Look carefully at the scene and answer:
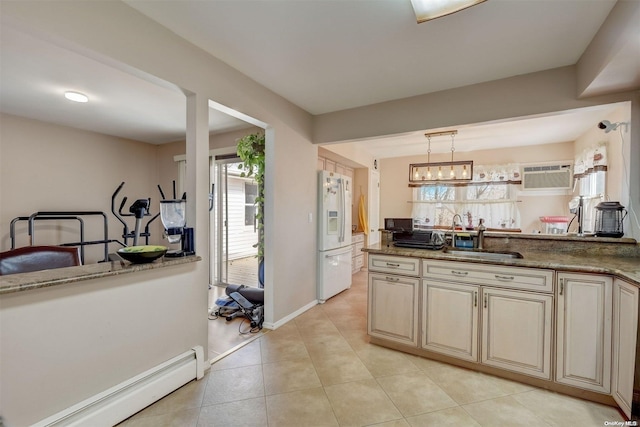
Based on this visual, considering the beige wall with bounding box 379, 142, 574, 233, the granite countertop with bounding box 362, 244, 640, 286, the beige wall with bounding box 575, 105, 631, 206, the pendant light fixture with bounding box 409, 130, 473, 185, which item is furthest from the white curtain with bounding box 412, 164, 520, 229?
the granite countertop with bounding box 362, 244, 640, 286

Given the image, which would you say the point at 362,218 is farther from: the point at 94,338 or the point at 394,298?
the point at 94,338

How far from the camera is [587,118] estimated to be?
3.62 meters

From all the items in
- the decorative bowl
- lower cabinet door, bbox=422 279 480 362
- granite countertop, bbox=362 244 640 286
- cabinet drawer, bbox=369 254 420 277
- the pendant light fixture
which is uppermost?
the pendant light fixture

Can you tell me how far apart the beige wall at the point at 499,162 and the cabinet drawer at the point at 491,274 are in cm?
396

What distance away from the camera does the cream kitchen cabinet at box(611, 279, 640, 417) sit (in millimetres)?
1557

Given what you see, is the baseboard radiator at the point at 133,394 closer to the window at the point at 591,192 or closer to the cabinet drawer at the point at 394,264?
the cabinet drawer at the point at 394,264

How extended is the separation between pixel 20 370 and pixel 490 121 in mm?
3846

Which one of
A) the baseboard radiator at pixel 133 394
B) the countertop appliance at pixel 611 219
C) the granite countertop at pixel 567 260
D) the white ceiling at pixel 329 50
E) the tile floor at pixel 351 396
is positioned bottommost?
the tile floor at pixel 351 396

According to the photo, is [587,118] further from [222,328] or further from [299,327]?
[222,328]

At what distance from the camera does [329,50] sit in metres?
2.18

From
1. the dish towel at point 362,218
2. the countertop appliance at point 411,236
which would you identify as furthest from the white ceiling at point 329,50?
the dish towel at point 362,218

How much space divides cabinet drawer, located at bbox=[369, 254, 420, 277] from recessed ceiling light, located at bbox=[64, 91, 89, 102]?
3588 millimetres

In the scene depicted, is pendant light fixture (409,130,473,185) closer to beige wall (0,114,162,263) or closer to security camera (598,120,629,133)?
security camera (598,120,629,133)

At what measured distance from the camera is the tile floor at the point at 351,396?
5.45 ft
